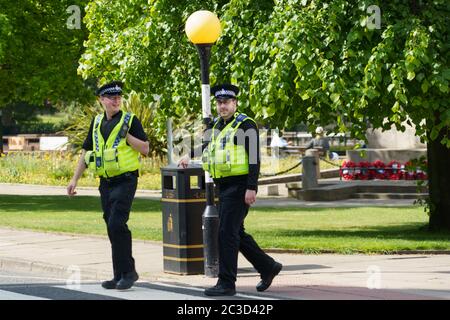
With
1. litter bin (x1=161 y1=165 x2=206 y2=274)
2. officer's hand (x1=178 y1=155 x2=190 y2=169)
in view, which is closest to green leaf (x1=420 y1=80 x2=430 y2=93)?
litter bin (x1=161 y1=165 x2=206 y2=274)

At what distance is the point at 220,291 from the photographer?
11141 millimetres

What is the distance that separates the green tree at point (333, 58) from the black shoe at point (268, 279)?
172 inches

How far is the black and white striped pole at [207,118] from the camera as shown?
12.3 m

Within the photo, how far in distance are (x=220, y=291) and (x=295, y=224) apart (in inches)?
392

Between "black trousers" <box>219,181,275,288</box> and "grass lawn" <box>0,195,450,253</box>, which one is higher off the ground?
"black trousers" <box>219,181,275,288</box>

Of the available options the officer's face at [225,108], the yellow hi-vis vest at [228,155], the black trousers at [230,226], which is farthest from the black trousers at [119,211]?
the officer's face at [225,108]

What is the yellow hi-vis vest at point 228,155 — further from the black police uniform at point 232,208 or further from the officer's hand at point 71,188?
the officer's hand at point 71,188

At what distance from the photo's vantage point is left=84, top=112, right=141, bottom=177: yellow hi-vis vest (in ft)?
37.7

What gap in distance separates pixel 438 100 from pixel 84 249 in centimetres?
520

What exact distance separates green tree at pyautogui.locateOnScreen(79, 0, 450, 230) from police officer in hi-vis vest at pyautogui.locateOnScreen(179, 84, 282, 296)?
441 centimetres

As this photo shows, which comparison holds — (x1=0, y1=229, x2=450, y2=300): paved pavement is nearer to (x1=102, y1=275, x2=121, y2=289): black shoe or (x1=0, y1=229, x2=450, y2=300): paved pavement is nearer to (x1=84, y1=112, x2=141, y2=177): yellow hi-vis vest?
(x1=102, y1=275, x2=121, y2=289): black shoe

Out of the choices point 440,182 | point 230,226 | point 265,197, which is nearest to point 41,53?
point 265,197
